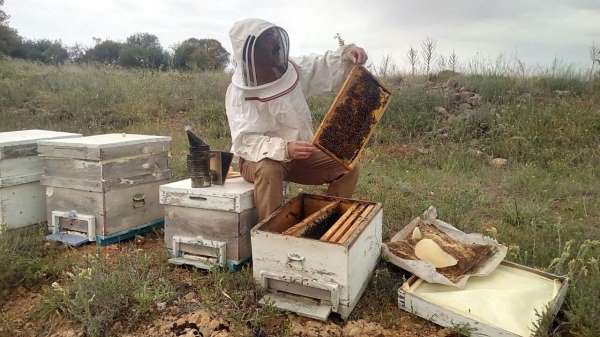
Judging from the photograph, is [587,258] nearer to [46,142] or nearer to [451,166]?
[451,166]

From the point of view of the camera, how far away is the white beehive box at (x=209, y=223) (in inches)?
115

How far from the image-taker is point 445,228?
3.36 m

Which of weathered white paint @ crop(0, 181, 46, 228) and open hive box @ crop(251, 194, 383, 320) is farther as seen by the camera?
weathered white paint @ crop(0, 181, 46, 228)

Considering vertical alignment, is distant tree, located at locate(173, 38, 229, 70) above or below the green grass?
above

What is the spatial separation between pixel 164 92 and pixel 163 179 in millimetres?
6503

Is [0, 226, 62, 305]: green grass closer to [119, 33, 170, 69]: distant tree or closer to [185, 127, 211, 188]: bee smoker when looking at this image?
[185, 127, 211, 188]: bee smoker

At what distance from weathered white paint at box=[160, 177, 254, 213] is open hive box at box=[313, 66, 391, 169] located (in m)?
0.58

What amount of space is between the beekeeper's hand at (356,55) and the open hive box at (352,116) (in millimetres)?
236

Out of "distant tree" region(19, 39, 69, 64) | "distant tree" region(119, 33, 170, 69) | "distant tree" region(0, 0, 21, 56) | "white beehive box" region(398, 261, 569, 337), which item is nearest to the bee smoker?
"white beehive box" region(398, 261, 569, 337)

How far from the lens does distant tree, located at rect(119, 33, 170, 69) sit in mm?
22856

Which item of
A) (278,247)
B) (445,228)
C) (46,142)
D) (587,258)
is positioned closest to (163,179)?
(46,142)

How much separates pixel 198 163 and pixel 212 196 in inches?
10.4

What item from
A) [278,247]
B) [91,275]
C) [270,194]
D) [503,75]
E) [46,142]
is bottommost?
[91,275]

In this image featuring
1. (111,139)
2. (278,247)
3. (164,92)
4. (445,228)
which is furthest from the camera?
(164,92)
